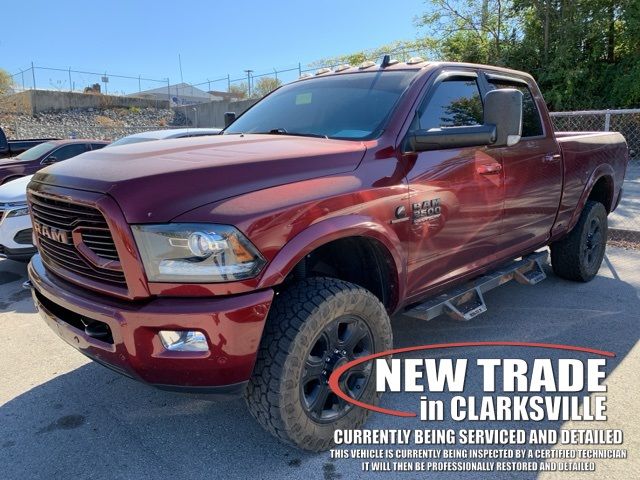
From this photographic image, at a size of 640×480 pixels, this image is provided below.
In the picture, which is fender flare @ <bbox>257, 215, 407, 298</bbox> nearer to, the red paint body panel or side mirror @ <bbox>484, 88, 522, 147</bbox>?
the red paint body panel

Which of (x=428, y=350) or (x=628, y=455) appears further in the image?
(x=428, y=350)

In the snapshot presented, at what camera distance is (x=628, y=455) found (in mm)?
2572

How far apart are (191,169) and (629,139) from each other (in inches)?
637

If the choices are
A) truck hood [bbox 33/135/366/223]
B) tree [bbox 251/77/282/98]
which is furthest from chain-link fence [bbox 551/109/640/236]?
tree [bbox 251/77/282/98]

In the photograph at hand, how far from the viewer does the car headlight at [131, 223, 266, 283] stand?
6.83 feet

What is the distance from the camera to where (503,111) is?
295 cm

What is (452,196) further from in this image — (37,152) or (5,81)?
(5,81)

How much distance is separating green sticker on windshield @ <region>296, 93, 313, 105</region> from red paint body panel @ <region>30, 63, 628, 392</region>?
1.23ft

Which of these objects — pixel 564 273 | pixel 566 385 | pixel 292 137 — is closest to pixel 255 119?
pixel 292 137

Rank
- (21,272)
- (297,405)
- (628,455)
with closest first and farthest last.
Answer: (297,405) → (628,455) → (21,272)

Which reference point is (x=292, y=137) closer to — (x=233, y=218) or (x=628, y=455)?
(x=233, y=218)

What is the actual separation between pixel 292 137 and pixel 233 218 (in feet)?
3.67

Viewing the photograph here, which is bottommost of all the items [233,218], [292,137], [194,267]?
[194,267]

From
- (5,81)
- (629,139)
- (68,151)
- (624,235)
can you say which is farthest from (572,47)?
(5,81)
